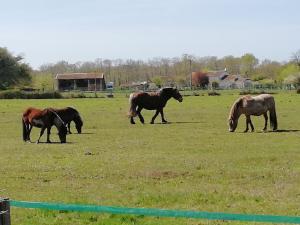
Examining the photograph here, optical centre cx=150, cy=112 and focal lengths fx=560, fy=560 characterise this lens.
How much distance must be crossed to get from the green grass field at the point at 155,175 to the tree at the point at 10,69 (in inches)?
3592

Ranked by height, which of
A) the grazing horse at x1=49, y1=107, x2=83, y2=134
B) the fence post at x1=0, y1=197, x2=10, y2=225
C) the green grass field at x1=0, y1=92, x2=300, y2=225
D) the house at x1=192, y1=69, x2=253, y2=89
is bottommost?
the green grass field at x1=0, y1=92, x2=300, y2=225

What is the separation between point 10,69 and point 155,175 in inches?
4052

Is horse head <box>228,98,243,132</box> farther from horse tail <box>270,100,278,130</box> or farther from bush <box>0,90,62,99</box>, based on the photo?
bush <box>0,90,62,99</box>

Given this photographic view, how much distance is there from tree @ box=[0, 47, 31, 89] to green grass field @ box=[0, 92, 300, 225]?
9123cm

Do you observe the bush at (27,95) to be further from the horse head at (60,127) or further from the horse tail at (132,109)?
the horse head at (60,127)

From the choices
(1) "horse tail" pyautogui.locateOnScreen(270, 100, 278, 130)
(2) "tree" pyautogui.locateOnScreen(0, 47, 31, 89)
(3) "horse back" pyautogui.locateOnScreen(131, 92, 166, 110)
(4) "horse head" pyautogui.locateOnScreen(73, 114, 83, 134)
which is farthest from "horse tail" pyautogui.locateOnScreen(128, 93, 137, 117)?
(2) "tree" pyautogui.locateOnScreen(0, 47, 31, 89)

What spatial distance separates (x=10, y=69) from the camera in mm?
112250

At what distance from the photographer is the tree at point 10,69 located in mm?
111375

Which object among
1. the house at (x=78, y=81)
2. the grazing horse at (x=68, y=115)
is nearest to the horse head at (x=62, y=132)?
the grazing horse at (x=68, y=115)

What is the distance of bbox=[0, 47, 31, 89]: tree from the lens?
4385 inches

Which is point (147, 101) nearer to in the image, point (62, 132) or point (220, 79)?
point (62, 132)

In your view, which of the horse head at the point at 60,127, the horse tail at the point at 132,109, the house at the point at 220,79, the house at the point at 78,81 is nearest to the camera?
the horse head at the point at 60,127

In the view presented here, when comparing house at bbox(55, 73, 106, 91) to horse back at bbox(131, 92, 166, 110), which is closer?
horse back at bbox(131, 92, 166, 110)

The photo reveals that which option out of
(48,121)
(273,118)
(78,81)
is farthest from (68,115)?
(78,81)
